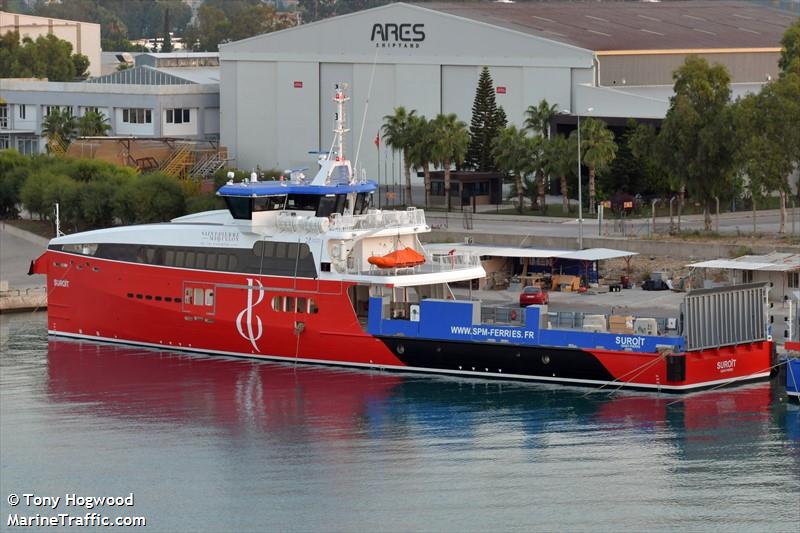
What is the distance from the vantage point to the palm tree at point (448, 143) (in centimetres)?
7631

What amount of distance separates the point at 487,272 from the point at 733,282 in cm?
871

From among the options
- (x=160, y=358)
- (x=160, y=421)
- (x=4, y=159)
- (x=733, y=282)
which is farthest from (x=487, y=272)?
(x=4, y=159)

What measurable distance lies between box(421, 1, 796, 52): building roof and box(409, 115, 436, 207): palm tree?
370 inches

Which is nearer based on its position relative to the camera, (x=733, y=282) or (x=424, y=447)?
(x=424, y=447)

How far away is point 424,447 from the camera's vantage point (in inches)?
1690

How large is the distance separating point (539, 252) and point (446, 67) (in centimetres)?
2609

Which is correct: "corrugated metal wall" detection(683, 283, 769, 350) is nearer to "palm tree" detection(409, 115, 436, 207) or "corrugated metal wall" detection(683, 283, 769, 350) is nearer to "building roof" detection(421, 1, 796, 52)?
"palm tree" detection(409, 115, 436, 207)

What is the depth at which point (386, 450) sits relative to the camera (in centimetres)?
4266

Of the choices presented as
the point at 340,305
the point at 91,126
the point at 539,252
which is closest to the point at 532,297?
the point at 539,252

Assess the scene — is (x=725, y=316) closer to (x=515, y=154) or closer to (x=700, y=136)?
(x=700, y=136)

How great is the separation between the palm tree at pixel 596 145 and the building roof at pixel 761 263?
12.2 metres

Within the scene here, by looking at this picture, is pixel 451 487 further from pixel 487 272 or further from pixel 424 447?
pixel 487 272

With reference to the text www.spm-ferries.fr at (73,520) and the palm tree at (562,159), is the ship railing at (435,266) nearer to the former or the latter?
the text www.spm-ferries.fr at (73,520)

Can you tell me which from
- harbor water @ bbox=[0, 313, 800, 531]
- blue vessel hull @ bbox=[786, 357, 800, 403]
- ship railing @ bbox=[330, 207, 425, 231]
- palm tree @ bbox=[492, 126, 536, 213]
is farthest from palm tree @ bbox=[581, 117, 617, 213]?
blue vessel hull @ bbox=[786, 357, 800, 403]
